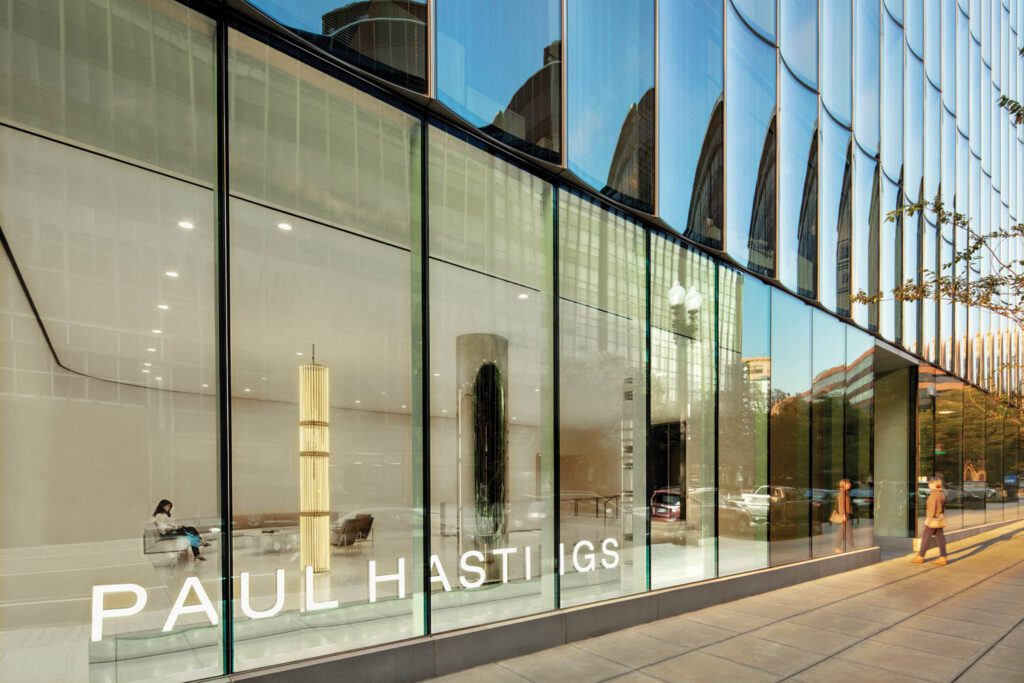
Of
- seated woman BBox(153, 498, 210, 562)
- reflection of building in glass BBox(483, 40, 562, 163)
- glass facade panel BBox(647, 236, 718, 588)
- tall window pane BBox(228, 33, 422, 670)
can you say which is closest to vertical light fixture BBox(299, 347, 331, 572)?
tall window pane BBox(228, 33, 422, 670)

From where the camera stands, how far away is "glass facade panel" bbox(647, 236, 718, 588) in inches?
436

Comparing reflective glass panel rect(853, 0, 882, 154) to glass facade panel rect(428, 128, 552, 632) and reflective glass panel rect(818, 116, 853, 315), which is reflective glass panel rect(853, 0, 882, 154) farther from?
glass facade panel rect(428, 128, 552, 632)

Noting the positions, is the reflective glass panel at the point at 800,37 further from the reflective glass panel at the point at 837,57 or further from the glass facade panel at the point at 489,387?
the glass facade panel at the point at 489,387

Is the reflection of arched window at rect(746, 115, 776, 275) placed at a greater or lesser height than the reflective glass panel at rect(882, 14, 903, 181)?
lesser

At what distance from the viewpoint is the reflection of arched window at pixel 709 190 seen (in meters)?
11.5

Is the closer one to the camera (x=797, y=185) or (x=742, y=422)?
(x=742, y=422)

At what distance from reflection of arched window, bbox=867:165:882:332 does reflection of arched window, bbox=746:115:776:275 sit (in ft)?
20.6

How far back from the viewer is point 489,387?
29.0ft

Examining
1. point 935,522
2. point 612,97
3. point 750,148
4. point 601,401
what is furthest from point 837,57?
point 601,401

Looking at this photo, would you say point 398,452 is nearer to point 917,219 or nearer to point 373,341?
point 373,341

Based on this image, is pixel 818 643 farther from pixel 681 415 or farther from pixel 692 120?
pixel 692 120

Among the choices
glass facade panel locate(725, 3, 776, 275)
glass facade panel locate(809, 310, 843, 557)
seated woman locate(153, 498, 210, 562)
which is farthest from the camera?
glass facade panel locate(809, 310, 843, 557)

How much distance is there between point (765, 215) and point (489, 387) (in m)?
7.70

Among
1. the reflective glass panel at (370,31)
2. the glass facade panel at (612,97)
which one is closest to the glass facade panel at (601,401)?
the glass facade panel at (612,97)
